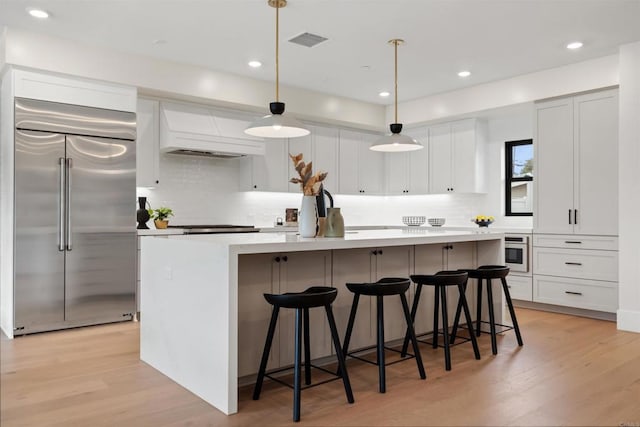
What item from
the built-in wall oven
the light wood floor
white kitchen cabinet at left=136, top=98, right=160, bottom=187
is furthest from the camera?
the built-in wall oven

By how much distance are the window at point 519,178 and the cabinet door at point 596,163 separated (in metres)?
1.18

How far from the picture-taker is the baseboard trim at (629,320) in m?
4.48

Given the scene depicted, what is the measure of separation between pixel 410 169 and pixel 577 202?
8.19 feet

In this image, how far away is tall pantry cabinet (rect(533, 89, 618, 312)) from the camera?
16.4ft

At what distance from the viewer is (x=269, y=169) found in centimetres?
631

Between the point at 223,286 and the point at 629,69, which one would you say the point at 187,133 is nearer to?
the point at 223,286

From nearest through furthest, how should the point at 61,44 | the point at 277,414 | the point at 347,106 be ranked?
1. the point at 277,414
2. the point at 61,44
3. the point at 347,106

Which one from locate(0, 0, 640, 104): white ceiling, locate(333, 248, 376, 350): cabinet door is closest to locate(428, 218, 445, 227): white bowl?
locate(0, 0, 640, 104): white ceiling

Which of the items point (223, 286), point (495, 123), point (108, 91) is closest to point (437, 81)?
point (495, 123)

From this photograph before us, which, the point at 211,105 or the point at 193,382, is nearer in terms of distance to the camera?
the point at 193,382

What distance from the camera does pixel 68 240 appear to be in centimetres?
451

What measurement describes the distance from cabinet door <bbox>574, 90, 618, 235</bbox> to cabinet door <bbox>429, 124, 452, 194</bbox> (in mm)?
1804

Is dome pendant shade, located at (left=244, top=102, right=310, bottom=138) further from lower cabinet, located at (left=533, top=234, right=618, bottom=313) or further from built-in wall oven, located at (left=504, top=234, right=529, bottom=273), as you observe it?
lower cabinet, located at (left=533, top=234, right=618, bottom=313)

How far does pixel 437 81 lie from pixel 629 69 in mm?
1988
